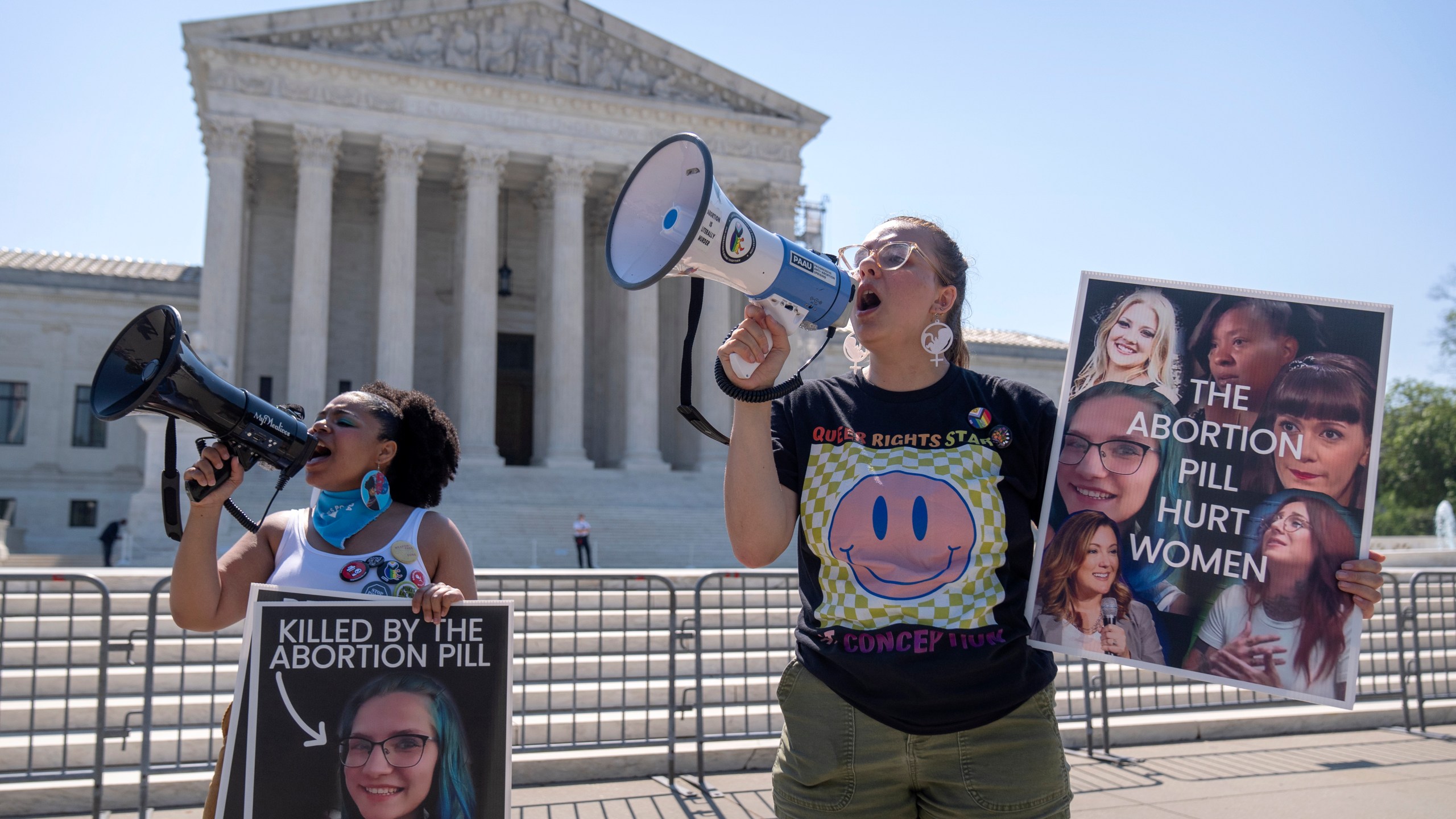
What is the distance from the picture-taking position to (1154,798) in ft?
21.3

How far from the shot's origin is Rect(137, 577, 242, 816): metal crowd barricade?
6.18 meters

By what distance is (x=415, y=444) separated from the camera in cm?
385

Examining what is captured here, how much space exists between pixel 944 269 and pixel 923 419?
16.7 inches

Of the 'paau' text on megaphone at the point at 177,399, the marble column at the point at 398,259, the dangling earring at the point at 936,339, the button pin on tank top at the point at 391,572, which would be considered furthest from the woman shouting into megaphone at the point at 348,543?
the marble column at the point at 398,259

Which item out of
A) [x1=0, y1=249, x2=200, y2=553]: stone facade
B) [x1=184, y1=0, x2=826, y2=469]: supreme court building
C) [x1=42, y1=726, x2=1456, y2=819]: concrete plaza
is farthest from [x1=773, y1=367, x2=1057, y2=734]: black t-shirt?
[x1=0, y1=249, x2=200, y2=553]: stone facade

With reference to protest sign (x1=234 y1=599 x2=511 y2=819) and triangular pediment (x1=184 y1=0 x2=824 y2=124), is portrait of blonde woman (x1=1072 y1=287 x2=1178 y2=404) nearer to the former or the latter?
protest sign (x1=234 y1=599 x2=511 y2=819)

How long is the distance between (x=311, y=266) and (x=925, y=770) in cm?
3148

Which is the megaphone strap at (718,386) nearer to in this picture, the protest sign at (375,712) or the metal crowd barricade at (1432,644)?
the protest sign at (375,712)

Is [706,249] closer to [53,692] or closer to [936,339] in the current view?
[936,339]

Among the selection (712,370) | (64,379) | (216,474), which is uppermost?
(712,370)

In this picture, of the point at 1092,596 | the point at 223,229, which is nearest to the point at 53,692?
the point at 1092,596

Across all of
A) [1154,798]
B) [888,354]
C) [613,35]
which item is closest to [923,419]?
[888,354]

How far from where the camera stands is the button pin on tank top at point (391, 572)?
343 cm

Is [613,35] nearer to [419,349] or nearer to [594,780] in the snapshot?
[419,349]
